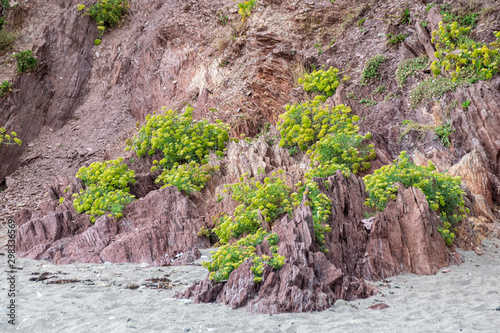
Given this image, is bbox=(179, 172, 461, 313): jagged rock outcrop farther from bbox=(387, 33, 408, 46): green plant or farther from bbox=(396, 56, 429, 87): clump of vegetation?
bbox=(387, 33, 408, 46): green plant

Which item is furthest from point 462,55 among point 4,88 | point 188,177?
point 4,88

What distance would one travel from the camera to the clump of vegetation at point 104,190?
7633mm

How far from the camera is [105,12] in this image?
16047 millimetres

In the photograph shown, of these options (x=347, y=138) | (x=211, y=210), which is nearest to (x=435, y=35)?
(x=347, y=138)

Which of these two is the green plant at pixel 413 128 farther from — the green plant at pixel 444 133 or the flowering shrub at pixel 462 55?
the flowering shrub at pixel 462 55

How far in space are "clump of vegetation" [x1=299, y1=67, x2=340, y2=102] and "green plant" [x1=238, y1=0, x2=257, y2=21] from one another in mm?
3684

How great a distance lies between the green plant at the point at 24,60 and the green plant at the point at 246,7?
25.6ft

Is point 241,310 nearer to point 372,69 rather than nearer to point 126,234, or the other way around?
point 126,234

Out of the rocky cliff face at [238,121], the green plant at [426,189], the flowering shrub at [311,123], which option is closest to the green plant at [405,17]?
the rocky cliff face at [238,121]

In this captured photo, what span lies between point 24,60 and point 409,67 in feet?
41.6

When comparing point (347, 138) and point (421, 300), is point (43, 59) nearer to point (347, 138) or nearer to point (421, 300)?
point (347, 138)

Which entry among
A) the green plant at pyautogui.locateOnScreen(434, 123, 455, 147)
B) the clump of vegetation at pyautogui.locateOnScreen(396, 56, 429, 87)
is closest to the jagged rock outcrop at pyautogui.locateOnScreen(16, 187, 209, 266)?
the green plant at pyautogui.locateOnScreen(434, 123, 455, 147)

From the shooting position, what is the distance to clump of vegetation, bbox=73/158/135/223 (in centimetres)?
763

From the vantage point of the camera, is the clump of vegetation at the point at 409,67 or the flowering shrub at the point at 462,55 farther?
the clump of vegetation at the point at 409,67
